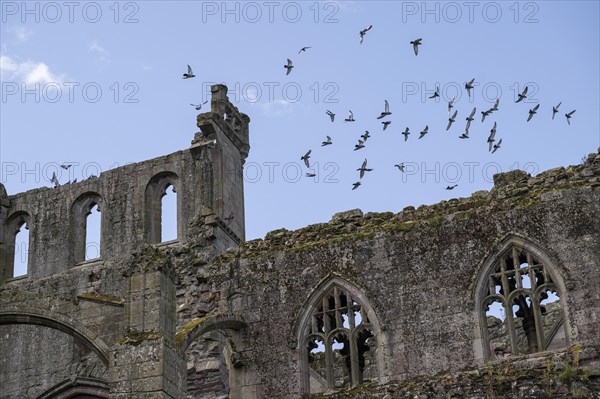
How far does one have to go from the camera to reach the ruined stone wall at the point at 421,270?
823 inches

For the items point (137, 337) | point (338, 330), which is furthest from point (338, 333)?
point (137, 337)

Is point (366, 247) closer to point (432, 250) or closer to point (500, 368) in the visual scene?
point (432, 250)

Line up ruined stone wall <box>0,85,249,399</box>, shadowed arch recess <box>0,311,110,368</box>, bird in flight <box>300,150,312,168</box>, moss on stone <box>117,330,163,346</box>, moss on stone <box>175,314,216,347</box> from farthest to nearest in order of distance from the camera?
bird in flight <box>300,150,312,168</box> → moss on stone <box>175,314,216,347</box> → shadowed arch recess <box>0,311,110,368</box> → ruined stone wall <box>0,85,249,399</box> → moss on stone <box>117,330,163,346</box>

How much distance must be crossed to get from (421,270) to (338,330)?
5.36 ft

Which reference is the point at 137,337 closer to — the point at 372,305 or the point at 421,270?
the point at 372,305

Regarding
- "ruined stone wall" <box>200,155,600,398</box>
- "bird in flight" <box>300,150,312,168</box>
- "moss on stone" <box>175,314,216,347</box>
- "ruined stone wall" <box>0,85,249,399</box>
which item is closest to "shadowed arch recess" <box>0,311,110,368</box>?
"ruined stone wall" <box>0,85,249,399</box>

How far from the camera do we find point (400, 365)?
21297 millimetres

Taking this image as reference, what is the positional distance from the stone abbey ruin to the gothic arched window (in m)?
0.02

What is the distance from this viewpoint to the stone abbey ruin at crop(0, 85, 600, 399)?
19.8m

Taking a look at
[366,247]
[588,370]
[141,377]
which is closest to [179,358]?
[141,377]

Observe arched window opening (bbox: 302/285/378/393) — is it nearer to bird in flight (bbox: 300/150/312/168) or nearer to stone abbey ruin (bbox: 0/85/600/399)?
stone abbey ruin (bbox: 0/85/600/399)

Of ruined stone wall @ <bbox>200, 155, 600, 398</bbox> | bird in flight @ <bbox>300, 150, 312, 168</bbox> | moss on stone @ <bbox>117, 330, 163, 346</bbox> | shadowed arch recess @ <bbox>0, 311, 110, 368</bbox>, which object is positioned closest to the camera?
moss on stone @ <bbox>117, 330, 163, 346</bbox>

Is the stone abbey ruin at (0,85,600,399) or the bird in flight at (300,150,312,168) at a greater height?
the bird in flight at (300,150,312,168)

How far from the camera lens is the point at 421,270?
21766 mm
